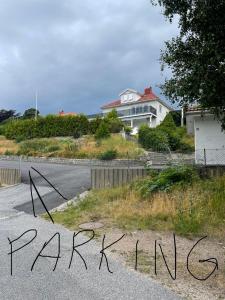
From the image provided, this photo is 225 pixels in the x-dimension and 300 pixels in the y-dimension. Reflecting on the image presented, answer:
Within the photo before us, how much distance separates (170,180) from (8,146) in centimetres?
3229

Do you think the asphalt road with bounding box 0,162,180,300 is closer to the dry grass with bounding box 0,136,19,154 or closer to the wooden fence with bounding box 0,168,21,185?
the wooden fence with bounding box 0,168,21,185

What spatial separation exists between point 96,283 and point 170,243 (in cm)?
291

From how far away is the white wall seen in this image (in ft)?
82.6

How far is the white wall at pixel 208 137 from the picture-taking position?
25188mm

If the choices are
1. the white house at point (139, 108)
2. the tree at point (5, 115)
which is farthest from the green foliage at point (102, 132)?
the tree at point (5, 115)

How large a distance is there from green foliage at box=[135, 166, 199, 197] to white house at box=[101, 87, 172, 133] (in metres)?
45.7

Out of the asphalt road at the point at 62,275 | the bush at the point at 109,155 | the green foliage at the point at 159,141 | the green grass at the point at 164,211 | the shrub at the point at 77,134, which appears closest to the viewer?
the asphalt road at the point at 62,275

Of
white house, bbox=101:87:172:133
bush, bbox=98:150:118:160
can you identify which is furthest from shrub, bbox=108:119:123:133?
white house, bbox=101:87:172:133

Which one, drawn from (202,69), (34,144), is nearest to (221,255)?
(202,69)

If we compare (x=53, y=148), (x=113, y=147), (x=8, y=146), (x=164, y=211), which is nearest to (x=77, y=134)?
(x=53, y=148)

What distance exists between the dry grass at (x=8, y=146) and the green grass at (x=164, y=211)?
2847 cm

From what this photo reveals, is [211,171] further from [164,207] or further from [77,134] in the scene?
[77,134]

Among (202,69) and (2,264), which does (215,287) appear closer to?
(2,264)

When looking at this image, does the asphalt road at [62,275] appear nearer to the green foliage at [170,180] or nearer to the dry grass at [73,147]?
the green foliage at [170,180]
